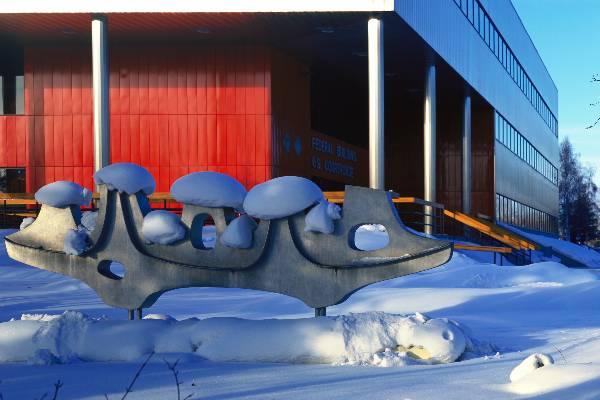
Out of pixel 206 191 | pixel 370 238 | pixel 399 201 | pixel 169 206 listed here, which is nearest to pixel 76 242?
pixel 206 191

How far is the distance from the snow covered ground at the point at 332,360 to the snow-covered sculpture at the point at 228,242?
2.74ft

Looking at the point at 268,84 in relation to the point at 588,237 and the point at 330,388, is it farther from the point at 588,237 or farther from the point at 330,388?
the point at 588,237

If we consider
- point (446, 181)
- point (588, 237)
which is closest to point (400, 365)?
point (446, 181)

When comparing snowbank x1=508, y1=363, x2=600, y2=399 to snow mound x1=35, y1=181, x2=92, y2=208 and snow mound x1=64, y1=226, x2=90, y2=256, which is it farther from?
snow mound x1=35, y1=181, x2=92, y2=208

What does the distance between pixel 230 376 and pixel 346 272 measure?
246cm

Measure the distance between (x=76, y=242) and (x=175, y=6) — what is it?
1530cm

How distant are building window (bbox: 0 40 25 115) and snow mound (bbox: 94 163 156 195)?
21298mm

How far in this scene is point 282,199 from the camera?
30.9 ft

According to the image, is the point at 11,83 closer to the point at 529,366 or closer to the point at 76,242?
the point at 76,242

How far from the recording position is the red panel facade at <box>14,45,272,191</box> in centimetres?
2917

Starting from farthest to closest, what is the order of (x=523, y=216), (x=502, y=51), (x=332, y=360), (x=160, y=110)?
(x=523, y=216)
(x=502, y=51)
(x=160, y=110)
(x=332, y=360)

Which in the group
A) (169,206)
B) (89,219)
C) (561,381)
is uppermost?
(89,219)

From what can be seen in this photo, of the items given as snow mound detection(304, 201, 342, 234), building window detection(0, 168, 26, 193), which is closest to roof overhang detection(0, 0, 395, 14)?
building window detection(0, 168, 26, 193)

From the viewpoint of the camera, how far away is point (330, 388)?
6.57 m
